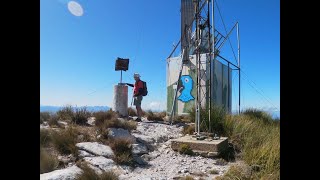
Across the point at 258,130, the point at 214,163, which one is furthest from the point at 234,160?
the point at 258,130

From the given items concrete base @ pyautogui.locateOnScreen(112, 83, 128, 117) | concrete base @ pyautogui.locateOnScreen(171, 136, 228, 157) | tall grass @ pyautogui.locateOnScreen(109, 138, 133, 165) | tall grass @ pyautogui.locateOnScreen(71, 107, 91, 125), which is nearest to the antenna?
concrete base @ pyautogui.locateOnScreen(112, 83, 128, 117)

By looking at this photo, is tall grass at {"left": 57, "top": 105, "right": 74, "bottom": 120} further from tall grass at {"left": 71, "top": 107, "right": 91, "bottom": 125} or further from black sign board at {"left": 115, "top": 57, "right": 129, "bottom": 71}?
black sign board at {"left": 115, "top": 57, "right": 129, "bottom": 71}

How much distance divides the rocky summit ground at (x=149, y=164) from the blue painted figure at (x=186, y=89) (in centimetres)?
632

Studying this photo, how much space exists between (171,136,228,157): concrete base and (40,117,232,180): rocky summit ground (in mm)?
190

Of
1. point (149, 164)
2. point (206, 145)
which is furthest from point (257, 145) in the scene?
point (149, 164)

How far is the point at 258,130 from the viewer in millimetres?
9453

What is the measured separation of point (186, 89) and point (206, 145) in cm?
763

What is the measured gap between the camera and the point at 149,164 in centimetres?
719

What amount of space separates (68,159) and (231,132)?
550 centimetres

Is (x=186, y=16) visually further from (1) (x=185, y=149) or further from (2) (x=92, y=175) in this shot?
(2) (x=92, y=175)

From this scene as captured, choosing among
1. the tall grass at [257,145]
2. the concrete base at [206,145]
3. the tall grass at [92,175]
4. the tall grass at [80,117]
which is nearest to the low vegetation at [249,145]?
the tall grass at [257,145]
